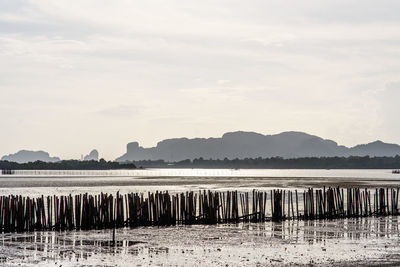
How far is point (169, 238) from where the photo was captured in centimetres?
2592

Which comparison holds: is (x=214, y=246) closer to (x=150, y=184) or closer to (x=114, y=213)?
(x=114, y=213)

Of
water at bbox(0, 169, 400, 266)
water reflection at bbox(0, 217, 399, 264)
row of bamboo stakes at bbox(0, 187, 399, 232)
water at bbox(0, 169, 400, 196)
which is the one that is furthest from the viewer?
water at bbox(0, 169, 400, 196)

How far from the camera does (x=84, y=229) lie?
1123 inches

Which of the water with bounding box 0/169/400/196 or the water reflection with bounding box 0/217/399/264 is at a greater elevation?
the water with bounding box 0/169/400/196

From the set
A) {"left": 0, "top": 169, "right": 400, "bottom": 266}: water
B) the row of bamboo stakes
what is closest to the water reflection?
{"left": 0, "top": 169, "right": 400, "bottom": 266}: water

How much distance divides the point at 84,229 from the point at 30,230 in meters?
2.34

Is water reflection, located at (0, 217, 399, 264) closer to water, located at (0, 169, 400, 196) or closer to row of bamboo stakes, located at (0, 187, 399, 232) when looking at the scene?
row of bamboo stakes, located at (0, 187, 399, 232)

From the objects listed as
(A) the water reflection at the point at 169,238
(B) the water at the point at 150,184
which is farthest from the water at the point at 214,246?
(B) the water at the point at 150,184

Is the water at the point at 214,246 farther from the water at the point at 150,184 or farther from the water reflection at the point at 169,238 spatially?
the water at the point at 150,184

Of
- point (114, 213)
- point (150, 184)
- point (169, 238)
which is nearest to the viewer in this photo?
point (169, 238)

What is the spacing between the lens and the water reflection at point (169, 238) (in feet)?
72.3

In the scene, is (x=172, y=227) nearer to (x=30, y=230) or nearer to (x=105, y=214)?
(x=105, y=214)

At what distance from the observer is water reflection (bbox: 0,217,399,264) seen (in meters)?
22.0

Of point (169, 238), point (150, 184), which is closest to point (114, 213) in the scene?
point (169, 238)
